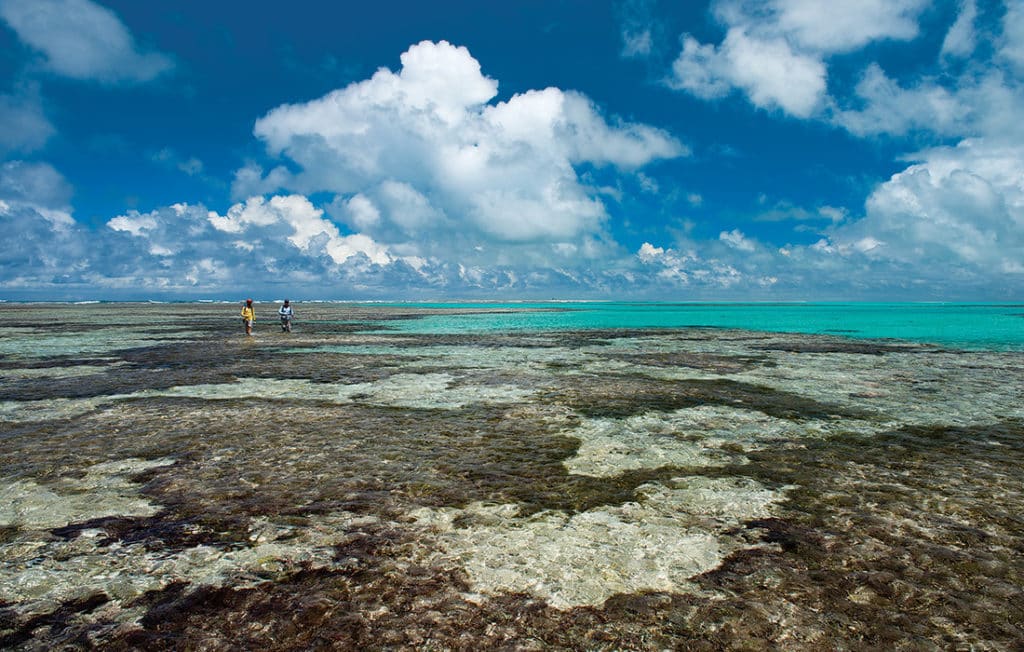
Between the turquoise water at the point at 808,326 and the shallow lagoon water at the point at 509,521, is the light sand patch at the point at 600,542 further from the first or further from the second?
the turquoise water at the point at 808,326

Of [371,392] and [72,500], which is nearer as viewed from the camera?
[72,500]

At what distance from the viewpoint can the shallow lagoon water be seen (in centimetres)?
536

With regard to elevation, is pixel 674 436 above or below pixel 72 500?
above

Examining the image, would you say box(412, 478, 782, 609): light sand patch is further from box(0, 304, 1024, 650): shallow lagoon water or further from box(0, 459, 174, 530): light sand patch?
box(0, 459, 174, 530): light sand patch

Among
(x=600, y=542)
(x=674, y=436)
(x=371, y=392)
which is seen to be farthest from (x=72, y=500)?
(x=674, y=436)

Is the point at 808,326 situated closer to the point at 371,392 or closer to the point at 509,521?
the point at 371,392

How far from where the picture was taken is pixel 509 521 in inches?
307

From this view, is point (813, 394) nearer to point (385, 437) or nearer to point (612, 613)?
point (385, 437)

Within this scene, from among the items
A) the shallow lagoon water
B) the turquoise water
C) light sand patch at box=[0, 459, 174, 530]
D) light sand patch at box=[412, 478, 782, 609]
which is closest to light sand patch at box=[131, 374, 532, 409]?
the shallow lagoon water

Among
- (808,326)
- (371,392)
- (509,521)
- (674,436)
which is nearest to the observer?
(509,521)

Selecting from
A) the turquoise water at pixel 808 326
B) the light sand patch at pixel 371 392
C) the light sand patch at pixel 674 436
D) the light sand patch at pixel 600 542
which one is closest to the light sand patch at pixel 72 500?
the light sand patch at pixel 600 542

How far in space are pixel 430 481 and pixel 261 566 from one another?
3448 mm

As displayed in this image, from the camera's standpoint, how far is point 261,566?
6.43 metres

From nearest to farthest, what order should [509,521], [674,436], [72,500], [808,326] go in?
[509,521] < [72,500] < [674,436] < [808,326]
